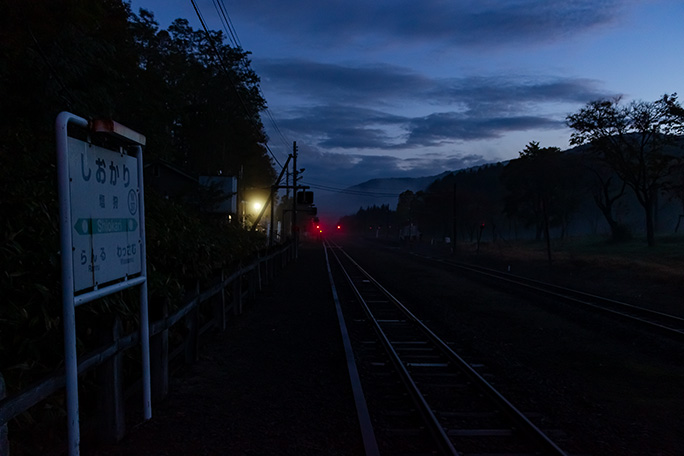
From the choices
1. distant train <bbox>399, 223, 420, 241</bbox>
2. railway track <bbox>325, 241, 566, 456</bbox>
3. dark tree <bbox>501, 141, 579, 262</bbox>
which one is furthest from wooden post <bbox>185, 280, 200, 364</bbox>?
dark tree <bbox>501, 141, 579, 262</bbox>

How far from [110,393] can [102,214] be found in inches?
66.6

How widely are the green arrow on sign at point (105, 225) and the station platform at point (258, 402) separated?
6.60 ft

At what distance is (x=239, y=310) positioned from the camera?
12898 mm

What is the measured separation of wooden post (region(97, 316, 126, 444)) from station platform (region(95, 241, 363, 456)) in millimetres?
147

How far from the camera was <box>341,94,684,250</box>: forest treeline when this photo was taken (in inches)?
1743

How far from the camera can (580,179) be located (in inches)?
3179

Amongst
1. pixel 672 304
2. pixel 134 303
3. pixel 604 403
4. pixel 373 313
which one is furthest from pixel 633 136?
pixel 134 303

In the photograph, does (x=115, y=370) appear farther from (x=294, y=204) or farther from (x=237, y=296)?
(x=294, y=204)

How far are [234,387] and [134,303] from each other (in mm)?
1797

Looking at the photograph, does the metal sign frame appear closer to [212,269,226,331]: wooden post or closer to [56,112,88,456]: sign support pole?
[56,112,88,456]: sign support pole

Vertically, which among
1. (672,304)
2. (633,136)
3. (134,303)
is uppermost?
(633,136)

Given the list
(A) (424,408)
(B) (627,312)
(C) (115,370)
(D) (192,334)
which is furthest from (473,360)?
(B) (627,312)

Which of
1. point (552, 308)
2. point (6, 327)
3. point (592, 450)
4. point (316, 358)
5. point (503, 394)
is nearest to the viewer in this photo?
point (6, 327)

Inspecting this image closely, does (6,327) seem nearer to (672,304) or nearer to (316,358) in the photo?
(316,358)
